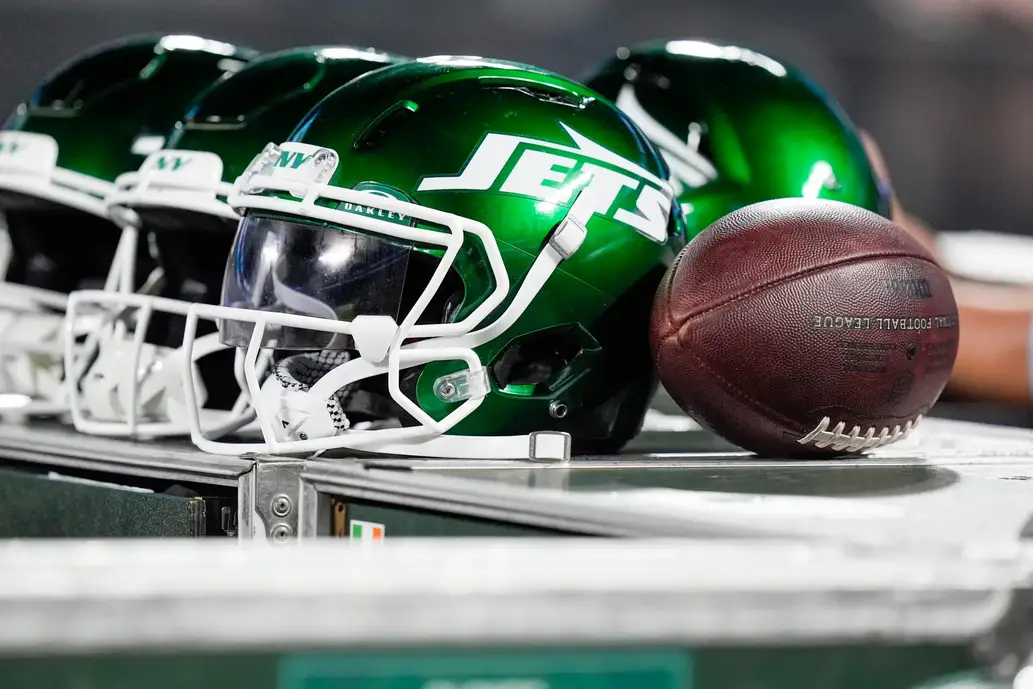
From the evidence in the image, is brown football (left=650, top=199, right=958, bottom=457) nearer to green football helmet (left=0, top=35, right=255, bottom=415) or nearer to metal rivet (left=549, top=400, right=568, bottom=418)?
metal rivet (left=549, top=400, right=568, bottom=418)

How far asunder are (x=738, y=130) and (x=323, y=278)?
646 mm

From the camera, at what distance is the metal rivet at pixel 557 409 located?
1467 millimetres

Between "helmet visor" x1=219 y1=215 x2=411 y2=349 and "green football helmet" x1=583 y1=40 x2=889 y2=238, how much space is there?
1.59 ft

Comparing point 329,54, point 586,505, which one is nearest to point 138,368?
point 329,54

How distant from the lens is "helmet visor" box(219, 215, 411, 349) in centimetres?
139

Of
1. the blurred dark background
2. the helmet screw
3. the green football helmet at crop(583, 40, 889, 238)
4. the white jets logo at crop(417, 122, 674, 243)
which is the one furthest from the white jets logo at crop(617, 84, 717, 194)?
the blurred dark background

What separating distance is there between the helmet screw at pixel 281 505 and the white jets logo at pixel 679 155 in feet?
2.18

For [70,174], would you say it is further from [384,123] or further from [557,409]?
[557,409]

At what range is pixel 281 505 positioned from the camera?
50.9 inches

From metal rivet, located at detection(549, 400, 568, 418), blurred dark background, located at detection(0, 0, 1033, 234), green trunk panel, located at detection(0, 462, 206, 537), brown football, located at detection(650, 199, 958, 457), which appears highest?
brown football, located at detection(650, 199, 958, 457)

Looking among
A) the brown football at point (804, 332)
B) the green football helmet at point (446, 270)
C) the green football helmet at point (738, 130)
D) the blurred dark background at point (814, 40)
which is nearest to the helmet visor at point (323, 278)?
the green football helmet at point (446, 270)

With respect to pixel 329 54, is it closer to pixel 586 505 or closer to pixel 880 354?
pixel 880 354

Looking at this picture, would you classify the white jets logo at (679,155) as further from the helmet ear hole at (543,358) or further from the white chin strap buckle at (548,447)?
the white chin strap buckle at (548,447)

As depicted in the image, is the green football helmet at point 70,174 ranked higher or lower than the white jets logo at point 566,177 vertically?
lower
